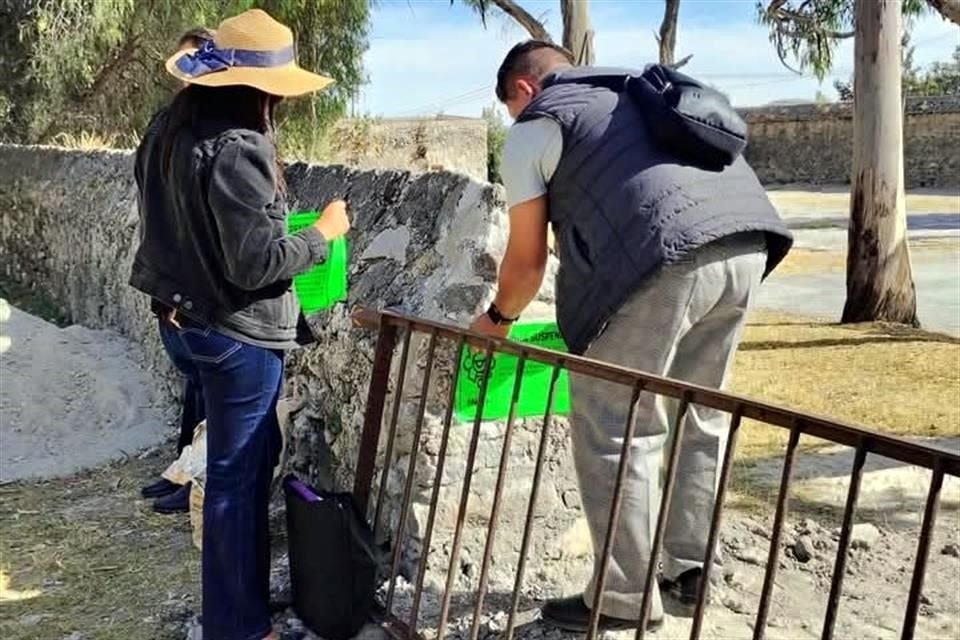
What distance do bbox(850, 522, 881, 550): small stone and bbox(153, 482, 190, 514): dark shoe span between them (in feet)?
8.32

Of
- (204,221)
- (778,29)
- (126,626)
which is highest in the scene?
(778,29)

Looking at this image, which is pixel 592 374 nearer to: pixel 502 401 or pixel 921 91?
pixel 502 401

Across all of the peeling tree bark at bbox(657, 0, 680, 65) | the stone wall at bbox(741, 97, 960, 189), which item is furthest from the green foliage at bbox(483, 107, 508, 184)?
the stone wall at bbox(741, 97, 960, 189)

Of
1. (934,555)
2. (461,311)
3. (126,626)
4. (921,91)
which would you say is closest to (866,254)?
(934,555)

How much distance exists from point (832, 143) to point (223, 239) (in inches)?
1144

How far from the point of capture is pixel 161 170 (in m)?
2.86

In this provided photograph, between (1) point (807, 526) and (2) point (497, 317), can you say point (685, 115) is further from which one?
(1) point (807, 526)

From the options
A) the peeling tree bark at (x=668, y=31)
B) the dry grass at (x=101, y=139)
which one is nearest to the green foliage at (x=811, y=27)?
the peeling tree bark at (x=668, y=31)

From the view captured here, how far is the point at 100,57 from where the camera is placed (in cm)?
1172

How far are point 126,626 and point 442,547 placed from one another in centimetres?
102

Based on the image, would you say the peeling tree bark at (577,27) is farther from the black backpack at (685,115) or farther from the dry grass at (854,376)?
the black backpack at (685,115)

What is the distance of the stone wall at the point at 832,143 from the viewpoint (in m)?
27.7

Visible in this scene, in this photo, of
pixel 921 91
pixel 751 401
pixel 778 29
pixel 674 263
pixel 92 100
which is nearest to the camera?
pixel 751 401

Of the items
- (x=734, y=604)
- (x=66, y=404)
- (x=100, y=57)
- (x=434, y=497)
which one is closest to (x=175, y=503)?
(x=66, y=404)
